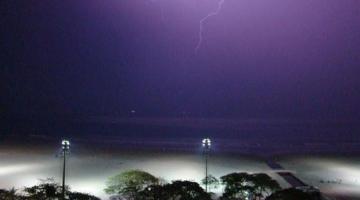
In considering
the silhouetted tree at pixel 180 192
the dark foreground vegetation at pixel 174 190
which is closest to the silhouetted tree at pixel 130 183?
the dark foreground vegetation at pixel 174 190

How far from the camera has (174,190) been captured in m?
18.6

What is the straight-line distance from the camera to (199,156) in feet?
155

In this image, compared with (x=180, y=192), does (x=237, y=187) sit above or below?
above

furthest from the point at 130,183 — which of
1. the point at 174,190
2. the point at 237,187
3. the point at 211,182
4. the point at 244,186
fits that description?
the point at 244,186

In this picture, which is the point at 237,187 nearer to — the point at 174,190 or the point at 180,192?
the point at 180,192

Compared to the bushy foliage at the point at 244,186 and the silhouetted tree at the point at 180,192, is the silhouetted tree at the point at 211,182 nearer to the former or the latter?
the bushy foliage at the point at 244,186

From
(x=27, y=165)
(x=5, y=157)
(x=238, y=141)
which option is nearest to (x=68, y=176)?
(x=27, y=165)

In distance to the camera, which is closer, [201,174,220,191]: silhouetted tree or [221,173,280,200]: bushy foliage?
[221,173,280,200]: bushy foliage

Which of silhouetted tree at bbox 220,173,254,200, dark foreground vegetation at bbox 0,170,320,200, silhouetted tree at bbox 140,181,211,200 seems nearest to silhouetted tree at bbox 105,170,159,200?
dark foreground vegetation at bbox 0,170,320,200

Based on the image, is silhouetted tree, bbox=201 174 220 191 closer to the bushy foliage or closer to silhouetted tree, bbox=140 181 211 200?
the bushy foliage

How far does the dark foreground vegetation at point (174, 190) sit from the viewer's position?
700 inches

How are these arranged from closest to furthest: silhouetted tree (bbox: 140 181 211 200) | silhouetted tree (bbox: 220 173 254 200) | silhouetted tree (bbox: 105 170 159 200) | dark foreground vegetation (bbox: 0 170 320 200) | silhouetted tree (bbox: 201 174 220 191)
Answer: dark foreground vegetation (bbox: 0 170 320 200), silhouetted tree (bbox: 140 181 211 200), silhouetted tree (bbox: 220 173 254 200), silhouetted tree (bbox: 105 170 159 200), silhouetted tree (bbox: 201 174 220 191)

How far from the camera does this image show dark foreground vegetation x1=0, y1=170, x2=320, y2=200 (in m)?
17.8

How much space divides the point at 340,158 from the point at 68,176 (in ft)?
105
